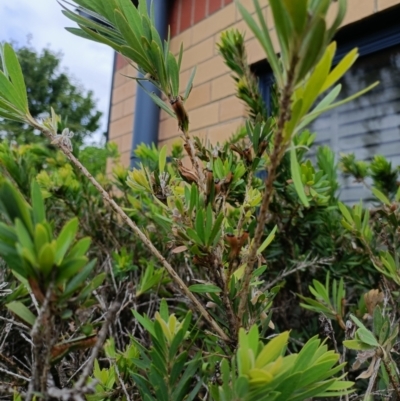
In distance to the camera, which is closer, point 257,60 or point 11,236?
point 11,236

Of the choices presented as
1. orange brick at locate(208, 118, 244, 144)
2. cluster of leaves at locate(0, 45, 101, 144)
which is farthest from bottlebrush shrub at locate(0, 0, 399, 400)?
cluster of leaves at locate(0, 45, 101, 144)

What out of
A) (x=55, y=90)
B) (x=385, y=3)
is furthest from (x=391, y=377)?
(x=55, y=90)

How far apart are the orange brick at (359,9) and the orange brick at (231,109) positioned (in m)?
0.71

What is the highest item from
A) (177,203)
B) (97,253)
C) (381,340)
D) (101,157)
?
(101,157)

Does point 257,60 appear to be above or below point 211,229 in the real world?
above

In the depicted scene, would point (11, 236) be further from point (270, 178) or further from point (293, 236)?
point (293, 236)

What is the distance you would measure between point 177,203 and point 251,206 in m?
0.16

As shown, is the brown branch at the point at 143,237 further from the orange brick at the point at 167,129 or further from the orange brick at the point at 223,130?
the orange brick at the point at 167,129

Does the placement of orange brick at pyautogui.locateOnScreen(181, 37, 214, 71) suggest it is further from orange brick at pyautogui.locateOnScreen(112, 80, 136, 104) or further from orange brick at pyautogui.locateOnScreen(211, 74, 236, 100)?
orange brick at pyautogui.locateOnScreen(112, 80, 136, 104)

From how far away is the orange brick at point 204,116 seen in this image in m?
2.68

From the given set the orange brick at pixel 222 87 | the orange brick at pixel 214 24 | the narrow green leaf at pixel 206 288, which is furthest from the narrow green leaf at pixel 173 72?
the orange brick at pixel 214 24

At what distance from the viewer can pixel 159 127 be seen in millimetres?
3111

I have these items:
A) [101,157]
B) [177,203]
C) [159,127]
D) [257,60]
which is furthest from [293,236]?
[159,127]

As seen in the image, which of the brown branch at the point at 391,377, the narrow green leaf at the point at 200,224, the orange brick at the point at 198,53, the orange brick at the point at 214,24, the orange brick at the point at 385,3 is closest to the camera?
the narrow green leaf at the point at 200,224
